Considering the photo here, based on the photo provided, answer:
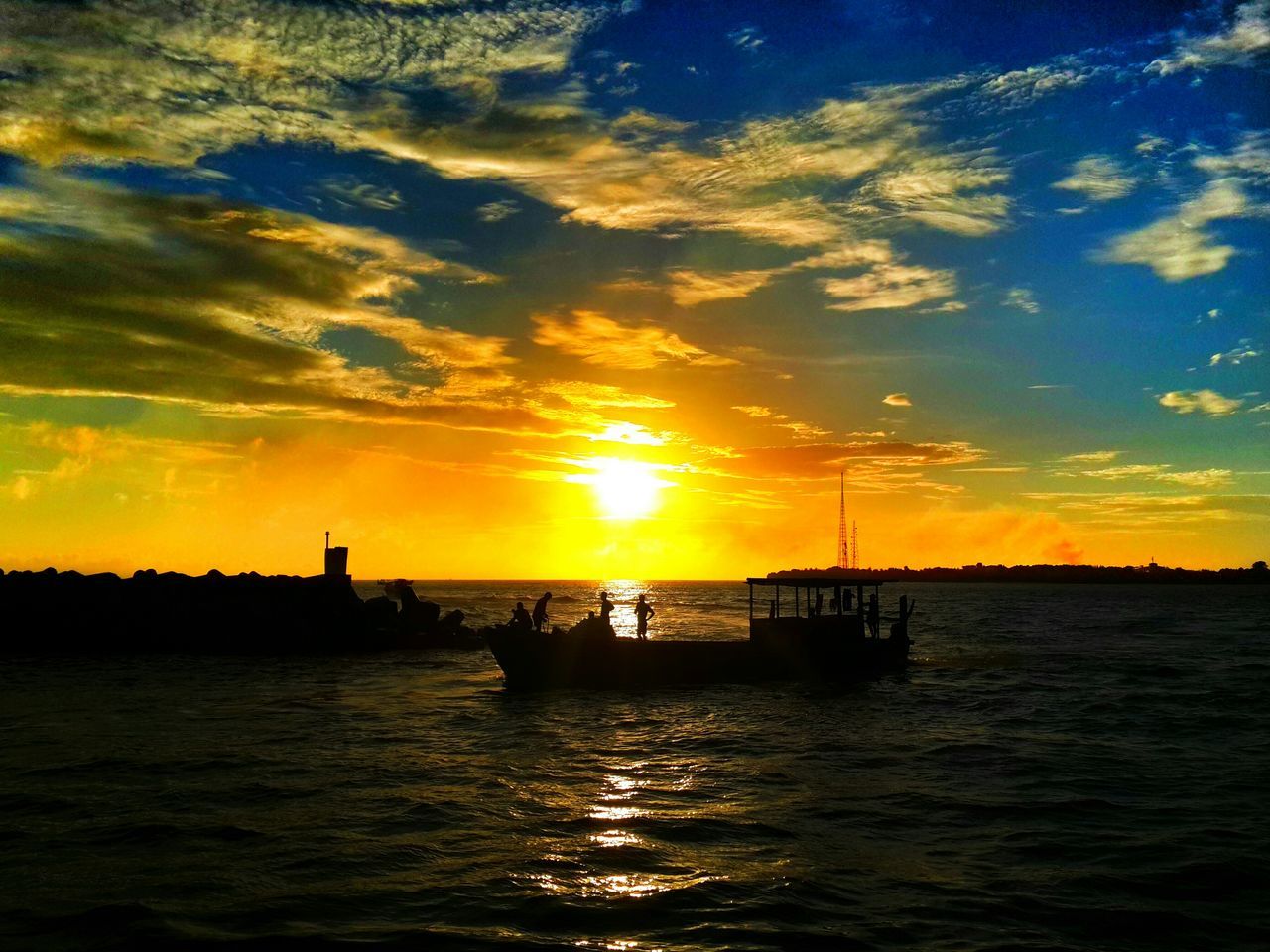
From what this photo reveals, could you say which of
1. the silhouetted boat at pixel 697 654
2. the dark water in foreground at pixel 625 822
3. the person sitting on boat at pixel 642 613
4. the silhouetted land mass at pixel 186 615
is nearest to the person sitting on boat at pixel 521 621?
the silhouetted boat at pixel 697 654

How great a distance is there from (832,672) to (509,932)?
28.7m

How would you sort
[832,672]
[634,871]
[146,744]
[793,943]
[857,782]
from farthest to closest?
[832,672] → [146,744] → [857,782] → [634,871] → [793,943]

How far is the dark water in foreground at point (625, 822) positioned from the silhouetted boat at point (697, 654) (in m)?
2.25

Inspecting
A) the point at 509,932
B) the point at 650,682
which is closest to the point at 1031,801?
the point at 509,932

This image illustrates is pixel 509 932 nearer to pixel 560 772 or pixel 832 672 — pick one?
pixel 560 772

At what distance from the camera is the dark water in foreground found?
10398 mm

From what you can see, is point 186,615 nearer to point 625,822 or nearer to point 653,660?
point 653,660

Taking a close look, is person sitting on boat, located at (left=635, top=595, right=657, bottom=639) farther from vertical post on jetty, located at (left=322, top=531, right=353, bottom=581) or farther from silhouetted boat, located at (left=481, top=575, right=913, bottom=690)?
vertical post on jetty, located at (left=322, top=531, right=353, bottom=581)

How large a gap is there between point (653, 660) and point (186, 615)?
28.7 metres

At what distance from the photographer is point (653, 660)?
33.3 meters

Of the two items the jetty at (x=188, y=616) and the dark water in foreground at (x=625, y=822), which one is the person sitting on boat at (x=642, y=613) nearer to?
the dark water in foreground at (x=625, y=822)

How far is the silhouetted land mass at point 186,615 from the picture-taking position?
45312 millimetres

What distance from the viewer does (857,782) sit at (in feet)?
59.9

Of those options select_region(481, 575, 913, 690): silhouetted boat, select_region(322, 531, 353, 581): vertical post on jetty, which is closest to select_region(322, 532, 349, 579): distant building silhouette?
select_region(322, 531, 353, 581): vertical post on jetty
